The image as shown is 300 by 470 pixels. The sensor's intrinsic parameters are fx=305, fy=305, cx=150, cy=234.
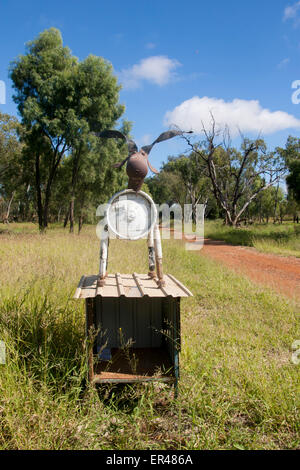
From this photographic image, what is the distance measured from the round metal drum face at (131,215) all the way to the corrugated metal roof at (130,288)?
41 cm

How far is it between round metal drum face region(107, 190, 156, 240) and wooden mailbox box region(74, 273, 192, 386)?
1.48ft

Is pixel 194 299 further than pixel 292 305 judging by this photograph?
Yes

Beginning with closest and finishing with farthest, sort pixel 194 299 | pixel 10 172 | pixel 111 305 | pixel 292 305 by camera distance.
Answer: pixel 111 305
pixel 292 305
pixel 194 299
pixel 10 172

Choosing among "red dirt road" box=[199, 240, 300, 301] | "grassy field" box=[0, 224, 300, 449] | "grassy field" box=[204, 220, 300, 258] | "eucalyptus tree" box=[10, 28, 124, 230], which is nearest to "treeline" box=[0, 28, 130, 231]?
"eucalyptus tree" box=[10, 28, 124, 230]

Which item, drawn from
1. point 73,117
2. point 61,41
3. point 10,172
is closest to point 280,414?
point 73,117

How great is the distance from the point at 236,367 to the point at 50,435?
5.08 feet

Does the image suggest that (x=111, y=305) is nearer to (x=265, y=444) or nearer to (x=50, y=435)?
(x=50, y=435)

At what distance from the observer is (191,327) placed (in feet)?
12.0

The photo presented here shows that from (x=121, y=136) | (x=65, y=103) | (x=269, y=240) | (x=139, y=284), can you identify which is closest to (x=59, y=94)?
(x=65, y=103)

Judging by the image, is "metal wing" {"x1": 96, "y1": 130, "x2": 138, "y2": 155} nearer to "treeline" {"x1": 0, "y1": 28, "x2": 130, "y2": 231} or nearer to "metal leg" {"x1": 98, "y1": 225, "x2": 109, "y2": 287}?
"metal leg" {"x1": 98, "y1": 225, "x2": 109, "y2": 287}

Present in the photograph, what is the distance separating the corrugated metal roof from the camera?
2264 mm

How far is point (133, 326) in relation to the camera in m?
2.96

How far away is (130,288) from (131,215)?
2.03 ft

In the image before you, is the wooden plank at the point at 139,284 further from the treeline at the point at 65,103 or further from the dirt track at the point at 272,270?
the treeline at the point at 65,103
